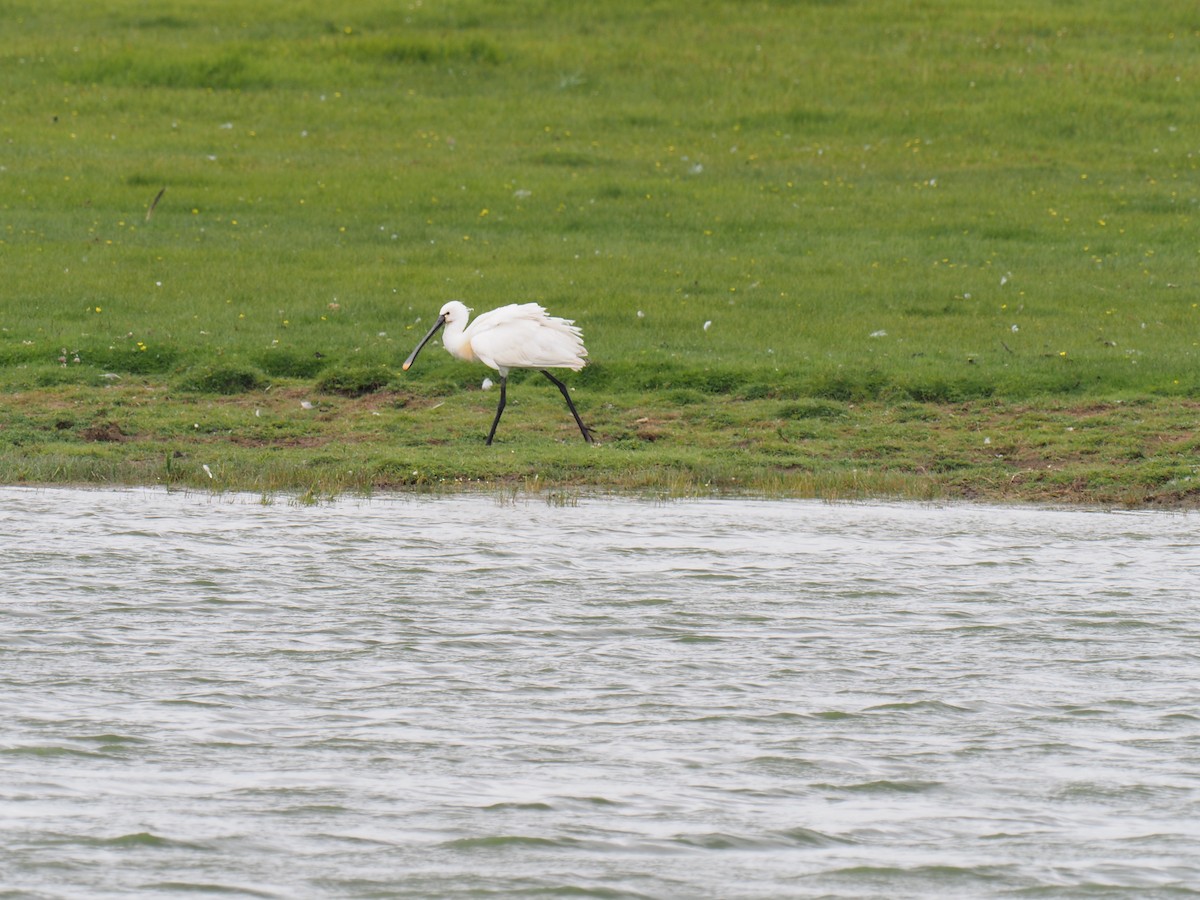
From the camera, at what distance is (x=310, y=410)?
47.8ft

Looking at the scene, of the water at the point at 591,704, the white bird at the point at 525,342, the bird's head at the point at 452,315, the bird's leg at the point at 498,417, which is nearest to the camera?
the water at the point at 591,704

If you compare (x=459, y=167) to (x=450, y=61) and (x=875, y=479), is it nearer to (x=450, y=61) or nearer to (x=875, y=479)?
(x=450, y=61)

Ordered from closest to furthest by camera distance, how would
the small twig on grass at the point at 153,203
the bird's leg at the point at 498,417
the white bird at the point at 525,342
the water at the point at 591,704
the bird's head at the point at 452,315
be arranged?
the water at the point at 591,704 < the bird's leg at the point at 498,417 < the white bird at the point at 525,342 < the bird's head at the point at 452,315 < the small twig on grass at the point at 153,203

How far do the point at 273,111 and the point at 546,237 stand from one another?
787 centimetres

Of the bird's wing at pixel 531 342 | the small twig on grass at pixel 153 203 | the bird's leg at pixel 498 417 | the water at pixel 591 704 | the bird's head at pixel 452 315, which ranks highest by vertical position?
the small twig on grass at pixel 153 203

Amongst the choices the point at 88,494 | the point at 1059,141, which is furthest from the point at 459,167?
the point at 88,494

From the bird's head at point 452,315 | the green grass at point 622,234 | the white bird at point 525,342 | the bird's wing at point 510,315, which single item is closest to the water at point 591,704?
the green grass at point 622,234

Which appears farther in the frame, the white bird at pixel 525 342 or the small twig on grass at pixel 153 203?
the small twig on grass at pixel 153 203

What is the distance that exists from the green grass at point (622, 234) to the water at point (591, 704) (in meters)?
2.00

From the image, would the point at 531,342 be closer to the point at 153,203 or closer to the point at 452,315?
the point at 452,315

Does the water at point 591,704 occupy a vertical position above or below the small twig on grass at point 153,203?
below

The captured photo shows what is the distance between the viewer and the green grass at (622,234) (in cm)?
1385

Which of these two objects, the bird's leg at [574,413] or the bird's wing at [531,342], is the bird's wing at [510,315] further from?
the bird's leg at [574,413]

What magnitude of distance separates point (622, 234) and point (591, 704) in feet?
43.7
